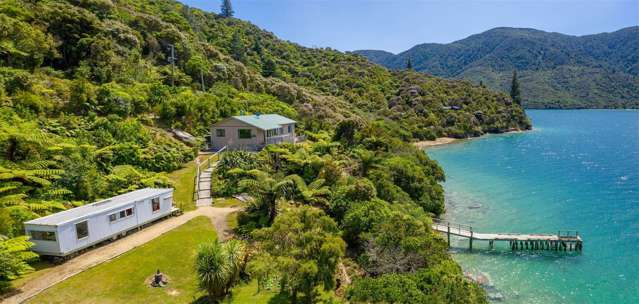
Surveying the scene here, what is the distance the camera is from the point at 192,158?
103ft

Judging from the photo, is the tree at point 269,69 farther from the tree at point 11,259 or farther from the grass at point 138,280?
the tree at point 11,259

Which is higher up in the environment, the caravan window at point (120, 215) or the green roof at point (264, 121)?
the green roof at point (264, 121)

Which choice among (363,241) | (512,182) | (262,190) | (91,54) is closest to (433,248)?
(363,241)

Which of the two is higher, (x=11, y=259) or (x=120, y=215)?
(x=120, y=215)

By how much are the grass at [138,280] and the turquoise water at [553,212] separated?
57.9 ft

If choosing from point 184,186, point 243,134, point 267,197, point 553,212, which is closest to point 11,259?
point 267,197

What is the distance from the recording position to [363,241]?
20.3m

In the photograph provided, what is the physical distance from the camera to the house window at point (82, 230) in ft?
50.4

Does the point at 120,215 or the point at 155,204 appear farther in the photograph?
the point at 155,204

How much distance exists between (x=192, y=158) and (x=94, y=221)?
15.6m

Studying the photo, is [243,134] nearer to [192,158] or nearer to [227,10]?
[192,158]

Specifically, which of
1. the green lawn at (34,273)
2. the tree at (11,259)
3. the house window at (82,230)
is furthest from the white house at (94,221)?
the tree at (11,259)

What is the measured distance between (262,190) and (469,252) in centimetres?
1713

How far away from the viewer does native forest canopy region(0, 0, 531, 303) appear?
14.4 metres
